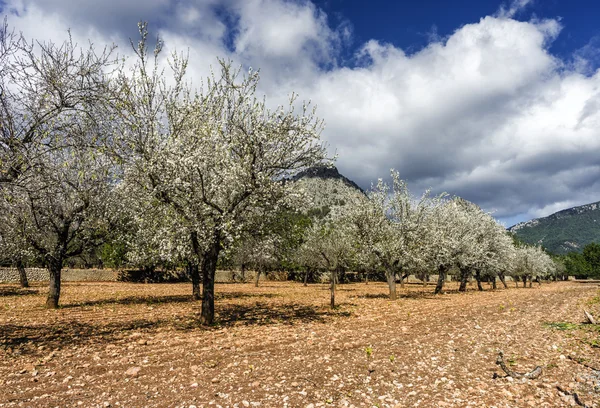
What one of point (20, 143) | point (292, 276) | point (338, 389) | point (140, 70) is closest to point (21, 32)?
point (20, 143)

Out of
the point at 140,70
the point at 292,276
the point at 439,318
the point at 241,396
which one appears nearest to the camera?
the point at 241,396

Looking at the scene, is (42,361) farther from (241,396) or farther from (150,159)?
(150,159)

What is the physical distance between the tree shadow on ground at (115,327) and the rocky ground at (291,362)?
78mm

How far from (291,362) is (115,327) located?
10271 mm

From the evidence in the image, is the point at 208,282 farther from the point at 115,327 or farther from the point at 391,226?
the point at 391,226

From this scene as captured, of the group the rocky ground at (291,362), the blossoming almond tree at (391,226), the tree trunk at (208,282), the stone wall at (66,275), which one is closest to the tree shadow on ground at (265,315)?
the rocky ground at (291,362)

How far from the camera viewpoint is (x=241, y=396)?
8.38m

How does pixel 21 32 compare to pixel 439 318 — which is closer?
pixel 21 32

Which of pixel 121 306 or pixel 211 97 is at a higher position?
pixel 211 97

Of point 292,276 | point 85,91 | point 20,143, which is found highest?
point 85,91

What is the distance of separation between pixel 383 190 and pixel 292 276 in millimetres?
46817

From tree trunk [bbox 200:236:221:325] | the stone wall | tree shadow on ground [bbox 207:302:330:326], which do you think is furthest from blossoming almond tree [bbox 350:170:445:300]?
the stone wall

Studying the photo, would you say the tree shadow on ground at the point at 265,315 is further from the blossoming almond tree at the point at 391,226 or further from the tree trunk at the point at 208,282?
the blossoming almond tree at the point at 391,226

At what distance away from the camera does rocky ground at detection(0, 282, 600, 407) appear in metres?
8.36
